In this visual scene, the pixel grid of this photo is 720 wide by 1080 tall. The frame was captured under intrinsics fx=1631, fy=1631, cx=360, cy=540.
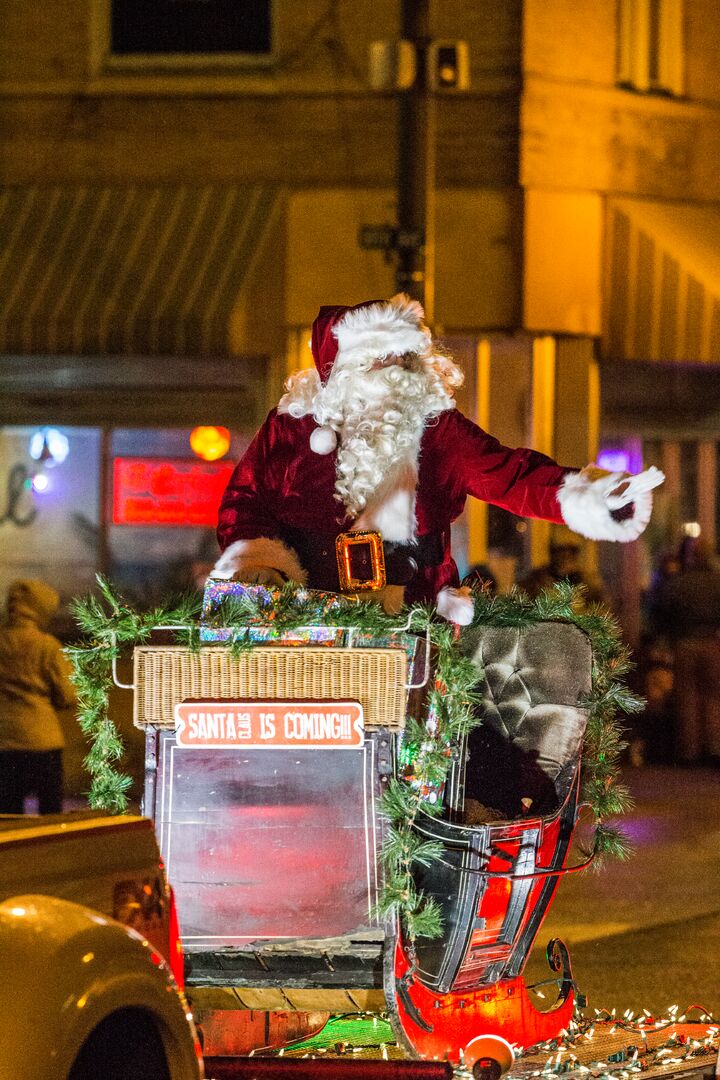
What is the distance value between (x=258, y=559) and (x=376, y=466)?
470mm

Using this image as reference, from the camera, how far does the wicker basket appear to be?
4109 mm

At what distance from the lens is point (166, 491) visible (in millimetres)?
15258

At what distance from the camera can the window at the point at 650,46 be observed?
15148 millimetres

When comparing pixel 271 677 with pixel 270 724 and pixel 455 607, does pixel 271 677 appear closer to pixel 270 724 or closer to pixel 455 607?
pixel 270 724

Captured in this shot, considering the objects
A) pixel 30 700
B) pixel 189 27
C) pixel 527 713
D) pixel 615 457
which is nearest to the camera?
pixel 527 713

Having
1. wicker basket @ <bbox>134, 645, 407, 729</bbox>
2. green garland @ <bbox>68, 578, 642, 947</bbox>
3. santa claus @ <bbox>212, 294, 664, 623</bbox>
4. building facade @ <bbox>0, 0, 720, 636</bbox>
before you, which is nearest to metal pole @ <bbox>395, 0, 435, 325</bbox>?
building facade @ <bbox>0, 0, 720, 636</bbox>

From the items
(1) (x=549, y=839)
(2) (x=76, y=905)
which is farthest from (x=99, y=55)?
(2) (x=76, y=905)

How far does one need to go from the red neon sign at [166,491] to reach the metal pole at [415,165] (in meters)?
3.93

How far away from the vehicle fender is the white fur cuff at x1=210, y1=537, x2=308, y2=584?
1.44 metres

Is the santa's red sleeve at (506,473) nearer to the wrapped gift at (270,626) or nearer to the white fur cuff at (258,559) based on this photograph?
the white fur cuff at (258,559)

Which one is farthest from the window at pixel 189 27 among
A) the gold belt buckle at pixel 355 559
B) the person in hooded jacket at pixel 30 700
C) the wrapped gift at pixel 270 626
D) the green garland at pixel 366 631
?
the wrapped gift at pixel 270 626

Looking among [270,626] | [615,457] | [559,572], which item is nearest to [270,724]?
[270,626]

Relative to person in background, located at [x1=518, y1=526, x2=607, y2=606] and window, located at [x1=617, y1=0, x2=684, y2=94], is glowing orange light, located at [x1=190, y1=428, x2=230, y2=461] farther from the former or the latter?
window, located at [x1=617, y1=0, x2=684, y2=94]

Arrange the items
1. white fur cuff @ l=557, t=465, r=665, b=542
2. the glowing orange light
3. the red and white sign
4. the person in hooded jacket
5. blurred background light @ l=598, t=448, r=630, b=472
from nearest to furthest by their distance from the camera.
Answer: the red and white sign
white fur cuff @ l=557, t=465, r=665, b=542
the person in hooded jacket
the glowing orange light
blurred background light @ l=598, t=448, r=630, b=472
